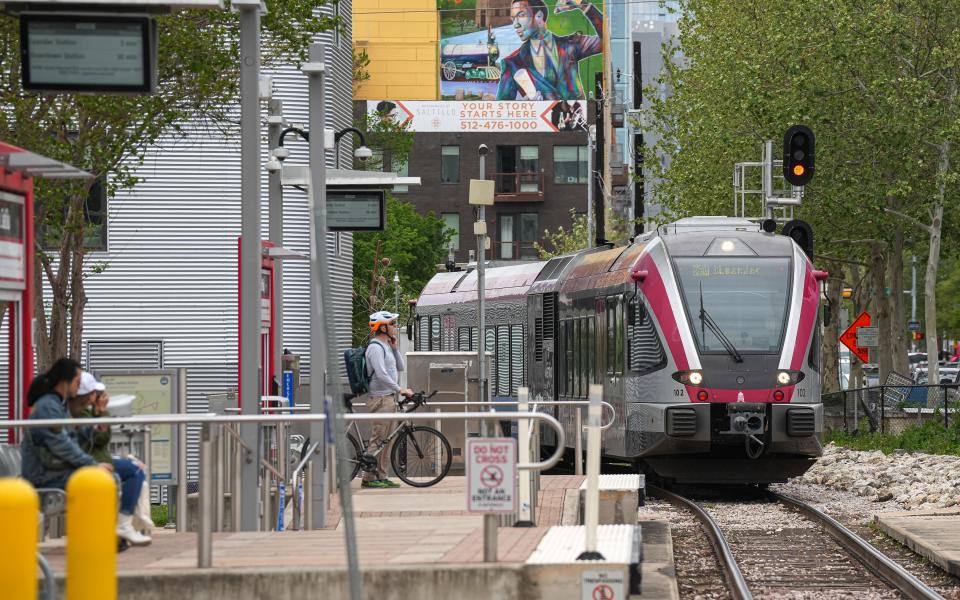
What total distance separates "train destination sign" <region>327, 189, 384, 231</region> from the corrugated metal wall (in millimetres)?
10394

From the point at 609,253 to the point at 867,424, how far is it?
12350 mm

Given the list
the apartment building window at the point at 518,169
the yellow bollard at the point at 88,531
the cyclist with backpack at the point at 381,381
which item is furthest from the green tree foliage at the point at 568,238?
the yellow bollard at the point at 88,531

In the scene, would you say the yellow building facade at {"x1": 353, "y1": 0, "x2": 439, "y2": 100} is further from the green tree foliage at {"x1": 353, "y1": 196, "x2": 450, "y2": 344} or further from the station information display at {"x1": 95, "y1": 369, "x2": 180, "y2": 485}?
the station information display at {"x1": 95, "y1": 369, "x2": 180, "y2": 485}

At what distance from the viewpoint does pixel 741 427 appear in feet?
71.7

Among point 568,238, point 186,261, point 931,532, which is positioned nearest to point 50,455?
point 931,532

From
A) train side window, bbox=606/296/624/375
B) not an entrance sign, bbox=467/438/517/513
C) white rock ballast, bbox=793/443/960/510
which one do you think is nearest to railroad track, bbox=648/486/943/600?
white rock ballast, bbox=793/443/960/510

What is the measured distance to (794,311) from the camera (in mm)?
22312

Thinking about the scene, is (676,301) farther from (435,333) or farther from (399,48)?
(399,48)

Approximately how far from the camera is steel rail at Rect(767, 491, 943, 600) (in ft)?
43.9

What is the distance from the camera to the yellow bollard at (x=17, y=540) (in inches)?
279

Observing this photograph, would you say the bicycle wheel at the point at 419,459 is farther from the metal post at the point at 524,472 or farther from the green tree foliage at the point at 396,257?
the green tree foliage at the point at 396,257

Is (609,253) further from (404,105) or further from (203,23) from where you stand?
(404,105)

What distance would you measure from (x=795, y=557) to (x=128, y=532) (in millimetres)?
7327

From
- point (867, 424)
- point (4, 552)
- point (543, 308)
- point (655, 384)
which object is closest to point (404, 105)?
point (867, 424)
